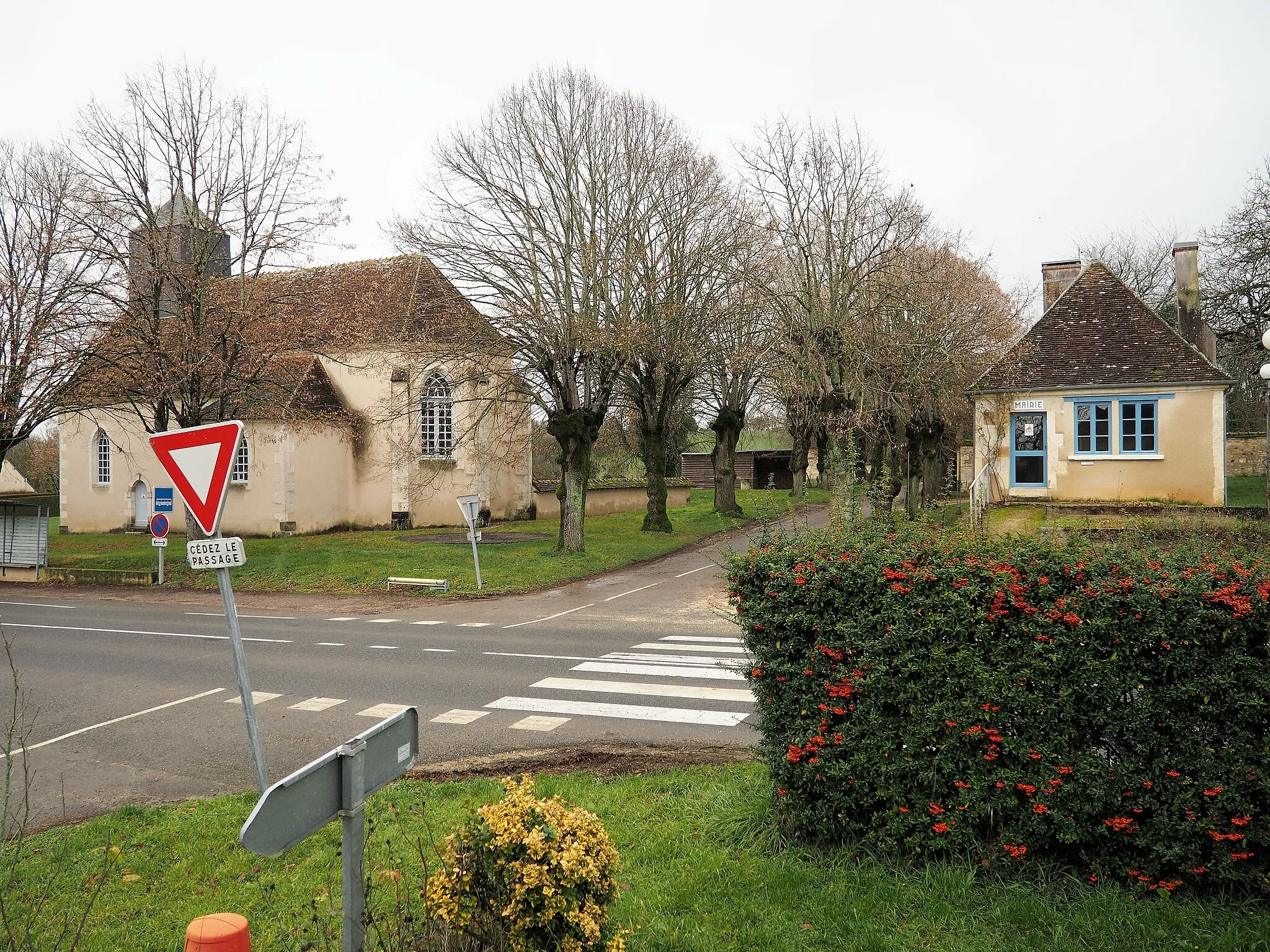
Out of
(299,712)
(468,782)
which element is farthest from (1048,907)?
(299,712)

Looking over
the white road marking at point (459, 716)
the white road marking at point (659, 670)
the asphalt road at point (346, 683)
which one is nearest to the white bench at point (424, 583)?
the asphalt road at point (346, 683)

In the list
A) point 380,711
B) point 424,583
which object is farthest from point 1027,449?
point 380,711

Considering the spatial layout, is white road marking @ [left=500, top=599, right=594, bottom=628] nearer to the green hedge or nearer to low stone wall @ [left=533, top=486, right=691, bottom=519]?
the green hedge

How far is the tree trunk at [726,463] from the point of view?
116ft

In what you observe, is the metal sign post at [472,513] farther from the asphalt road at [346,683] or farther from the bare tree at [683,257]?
the bare tree at [683,257]

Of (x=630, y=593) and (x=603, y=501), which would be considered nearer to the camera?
(x=630, y=593)

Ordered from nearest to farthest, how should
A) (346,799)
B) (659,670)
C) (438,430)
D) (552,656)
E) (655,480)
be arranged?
1. (346,799)
2. (659,670)
3. (552,656)
4. (655,480)
5. (438,430)

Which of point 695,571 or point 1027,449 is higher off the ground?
point 1027,449

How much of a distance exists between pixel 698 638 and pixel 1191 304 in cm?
2368

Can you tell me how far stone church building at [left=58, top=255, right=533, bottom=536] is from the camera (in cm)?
2933

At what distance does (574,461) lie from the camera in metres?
24.6

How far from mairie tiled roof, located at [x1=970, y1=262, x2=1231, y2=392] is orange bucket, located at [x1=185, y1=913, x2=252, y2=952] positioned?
91.1ft

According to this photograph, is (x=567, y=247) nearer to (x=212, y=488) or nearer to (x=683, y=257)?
(x=683, y=257)

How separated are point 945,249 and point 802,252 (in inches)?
374
